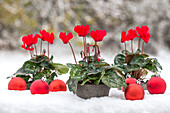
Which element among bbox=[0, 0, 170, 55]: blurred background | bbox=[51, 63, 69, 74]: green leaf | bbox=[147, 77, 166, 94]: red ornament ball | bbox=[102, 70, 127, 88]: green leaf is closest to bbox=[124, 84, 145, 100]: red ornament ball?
bbox=[102, 70, 127, 88]: green leaf

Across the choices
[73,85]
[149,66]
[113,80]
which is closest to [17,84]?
[73,85]

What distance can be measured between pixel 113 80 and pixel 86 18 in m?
2.32

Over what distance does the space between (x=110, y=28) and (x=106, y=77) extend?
7.57ft

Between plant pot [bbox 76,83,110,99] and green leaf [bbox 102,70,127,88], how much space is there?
0.05 meters

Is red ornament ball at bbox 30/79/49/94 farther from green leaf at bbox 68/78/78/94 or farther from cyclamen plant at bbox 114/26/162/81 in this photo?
cyclamen plant at bbox 114/26/162/81

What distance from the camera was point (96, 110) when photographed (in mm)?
913

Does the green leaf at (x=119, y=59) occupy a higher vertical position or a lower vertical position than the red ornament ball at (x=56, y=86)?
higher

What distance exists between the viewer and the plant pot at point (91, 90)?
1.02 metres

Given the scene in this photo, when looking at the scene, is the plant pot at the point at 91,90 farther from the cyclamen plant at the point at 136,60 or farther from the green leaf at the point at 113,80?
the cyclamen plant at the point at 136,60

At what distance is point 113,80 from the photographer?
99cm

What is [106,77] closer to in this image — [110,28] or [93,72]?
[93,72]

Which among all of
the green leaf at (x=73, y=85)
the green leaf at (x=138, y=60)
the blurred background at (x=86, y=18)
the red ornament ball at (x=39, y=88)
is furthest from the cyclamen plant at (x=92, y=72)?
the blurred background at (x=86, y=18)

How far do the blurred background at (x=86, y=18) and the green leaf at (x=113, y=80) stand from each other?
1.97 m

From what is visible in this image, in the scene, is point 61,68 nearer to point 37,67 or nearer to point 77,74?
point 37,67
